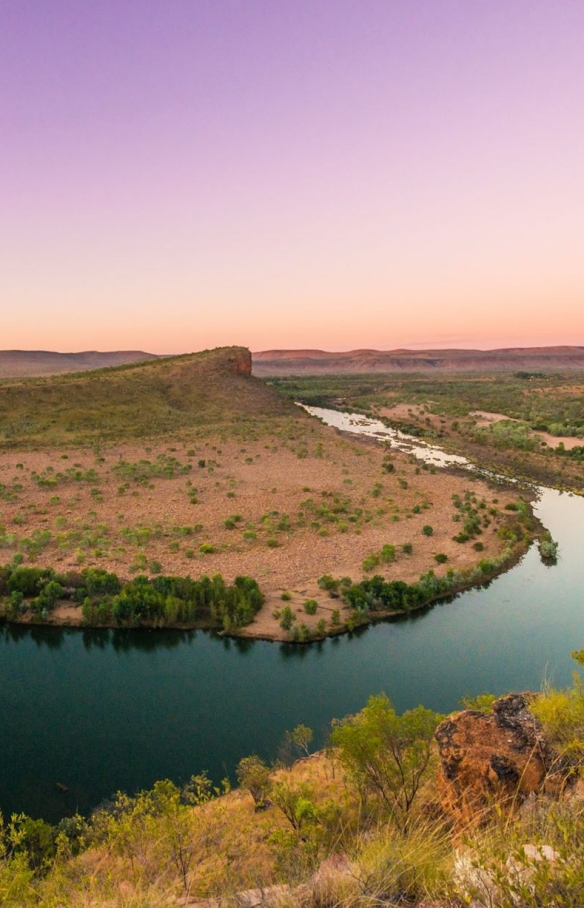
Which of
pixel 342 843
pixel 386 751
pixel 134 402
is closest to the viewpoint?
pixel 342 843

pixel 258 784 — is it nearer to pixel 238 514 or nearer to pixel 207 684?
pixel 207 684

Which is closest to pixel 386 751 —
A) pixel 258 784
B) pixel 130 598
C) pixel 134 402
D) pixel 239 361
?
pixel 258 784

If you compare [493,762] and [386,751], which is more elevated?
[493,762]

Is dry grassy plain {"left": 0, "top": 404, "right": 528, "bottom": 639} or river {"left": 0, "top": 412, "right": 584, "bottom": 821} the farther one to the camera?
dry grassy plain {"left": 0, "top": 404, "right": 528, "bottom": 639}

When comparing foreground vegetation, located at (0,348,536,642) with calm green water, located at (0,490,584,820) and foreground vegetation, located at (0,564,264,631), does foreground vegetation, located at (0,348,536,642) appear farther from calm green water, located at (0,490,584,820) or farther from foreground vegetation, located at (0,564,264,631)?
calm green water, located at (0,490,584,820)

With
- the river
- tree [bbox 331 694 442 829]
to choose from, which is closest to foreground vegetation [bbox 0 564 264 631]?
the river

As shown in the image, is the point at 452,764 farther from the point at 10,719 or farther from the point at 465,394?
the point at 465,394
